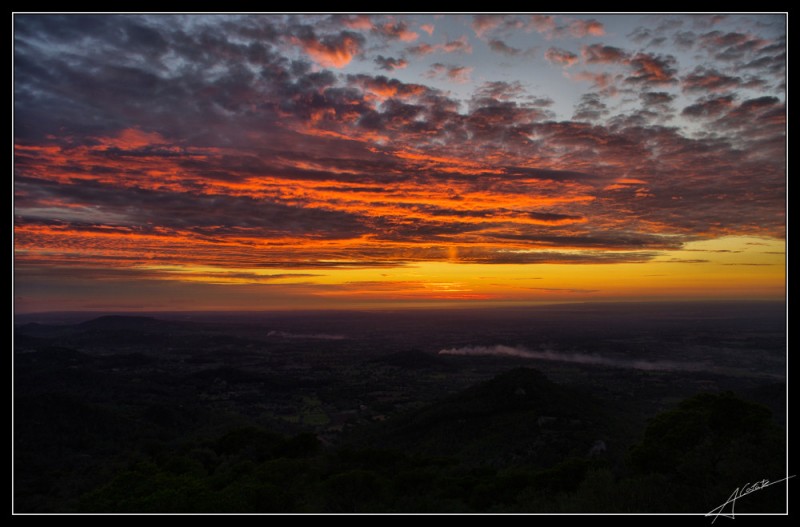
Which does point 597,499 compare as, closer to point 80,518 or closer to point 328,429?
point 80,518

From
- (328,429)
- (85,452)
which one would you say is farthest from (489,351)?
(85,452)
